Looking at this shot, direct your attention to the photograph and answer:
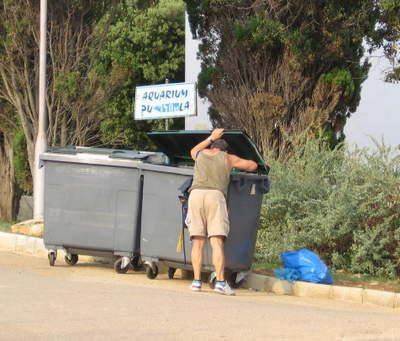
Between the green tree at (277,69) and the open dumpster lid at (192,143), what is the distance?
3.97 m

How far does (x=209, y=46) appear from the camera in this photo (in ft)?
57.0

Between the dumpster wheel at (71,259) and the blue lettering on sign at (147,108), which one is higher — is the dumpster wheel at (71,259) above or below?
below

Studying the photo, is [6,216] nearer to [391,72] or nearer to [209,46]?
[209,46]

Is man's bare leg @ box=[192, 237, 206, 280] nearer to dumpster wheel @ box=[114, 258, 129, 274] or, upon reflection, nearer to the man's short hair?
the man's short hair

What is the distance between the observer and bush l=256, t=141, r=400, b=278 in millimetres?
11164

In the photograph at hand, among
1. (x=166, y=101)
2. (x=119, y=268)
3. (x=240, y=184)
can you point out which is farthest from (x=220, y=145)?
(x=166, y=101)

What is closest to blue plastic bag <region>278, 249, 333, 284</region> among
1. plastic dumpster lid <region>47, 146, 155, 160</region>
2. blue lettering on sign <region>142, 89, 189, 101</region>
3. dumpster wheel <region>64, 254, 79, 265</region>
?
plastic dumpster lid <region>47, 146, 155, 160</region>

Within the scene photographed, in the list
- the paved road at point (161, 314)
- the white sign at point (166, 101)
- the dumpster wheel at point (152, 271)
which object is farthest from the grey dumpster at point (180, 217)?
the white sign at point (166, 101)

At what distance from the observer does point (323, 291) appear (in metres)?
9.94

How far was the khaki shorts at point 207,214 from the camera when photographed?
31.0ft

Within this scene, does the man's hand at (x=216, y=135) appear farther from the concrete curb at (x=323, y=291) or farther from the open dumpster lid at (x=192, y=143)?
the concrete curb at (x=323, y=291)

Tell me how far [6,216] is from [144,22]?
392 inches

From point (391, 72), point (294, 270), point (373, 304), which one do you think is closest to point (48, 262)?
point (294, 270)

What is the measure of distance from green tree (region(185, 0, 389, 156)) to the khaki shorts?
5.79m
